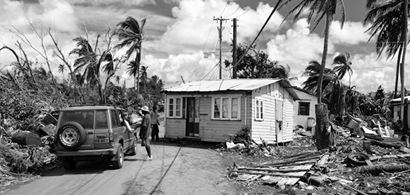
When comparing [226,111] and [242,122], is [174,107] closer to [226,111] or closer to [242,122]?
[226,111]

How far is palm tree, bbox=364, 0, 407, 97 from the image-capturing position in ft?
82.0

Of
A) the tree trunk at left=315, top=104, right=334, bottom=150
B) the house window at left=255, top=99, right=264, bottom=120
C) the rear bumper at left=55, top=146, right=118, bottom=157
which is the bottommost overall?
the rear bumper at left=55, top=146, right=118, bottom=157

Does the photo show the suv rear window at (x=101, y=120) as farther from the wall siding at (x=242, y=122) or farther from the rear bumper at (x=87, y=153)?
the wall siding at (x=242, y=122)

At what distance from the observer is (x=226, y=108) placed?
16328 millimetres

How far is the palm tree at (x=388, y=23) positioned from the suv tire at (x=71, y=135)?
22.4 m

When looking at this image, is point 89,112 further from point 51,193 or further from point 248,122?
point 248,122

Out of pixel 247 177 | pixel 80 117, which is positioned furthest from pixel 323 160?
pixel 80 117

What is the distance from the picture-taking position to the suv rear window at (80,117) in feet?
30.6

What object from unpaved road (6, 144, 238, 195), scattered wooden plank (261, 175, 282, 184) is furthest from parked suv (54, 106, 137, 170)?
scattered wooden plank (261, 175, 282, 184)

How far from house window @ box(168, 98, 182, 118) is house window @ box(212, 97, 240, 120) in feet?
7.24

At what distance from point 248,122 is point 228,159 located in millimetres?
3528

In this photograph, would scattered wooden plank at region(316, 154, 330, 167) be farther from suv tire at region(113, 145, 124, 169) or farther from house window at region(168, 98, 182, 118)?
house window at region(168, 98, 182, 118)

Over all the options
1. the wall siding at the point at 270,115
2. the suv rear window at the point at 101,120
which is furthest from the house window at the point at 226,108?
the suv rear window at the point at 101,120

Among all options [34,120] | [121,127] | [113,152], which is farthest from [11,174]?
[34,120]
